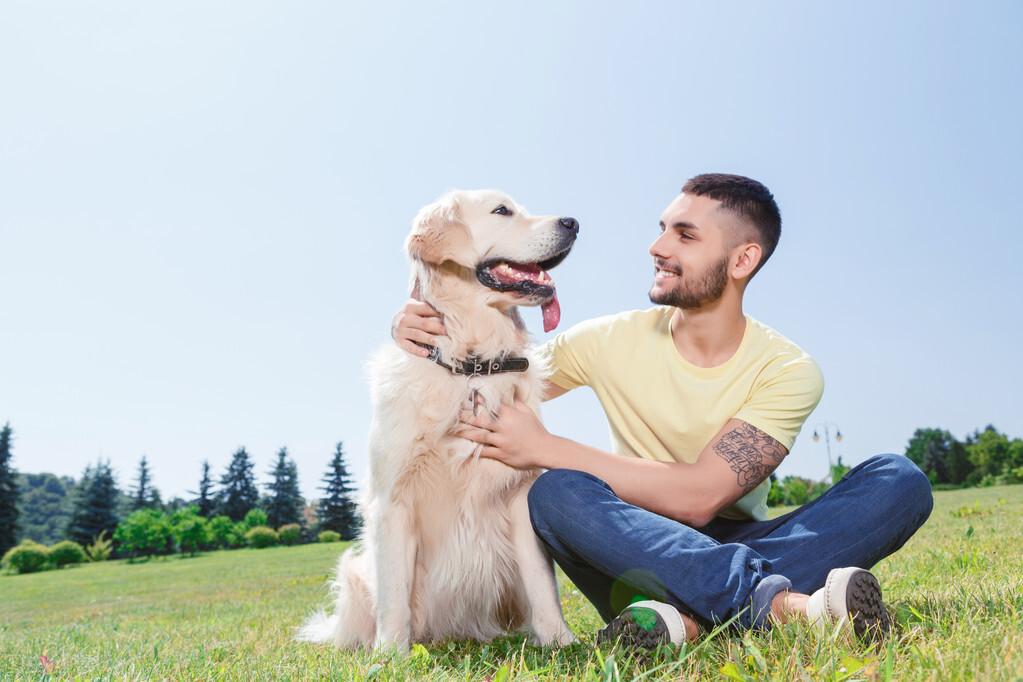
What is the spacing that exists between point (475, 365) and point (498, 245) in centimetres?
59

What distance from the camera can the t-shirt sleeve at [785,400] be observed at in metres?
3.45

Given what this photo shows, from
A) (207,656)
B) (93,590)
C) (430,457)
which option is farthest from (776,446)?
(93,590)

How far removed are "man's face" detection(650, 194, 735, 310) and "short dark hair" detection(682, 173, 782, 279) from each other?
59 millimetres

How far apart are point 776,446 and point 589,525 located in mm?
983

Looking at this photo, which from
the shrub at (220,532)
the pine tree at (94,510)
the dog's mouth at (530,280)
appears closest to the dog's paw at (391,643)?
the dog's mouth at (530,280)

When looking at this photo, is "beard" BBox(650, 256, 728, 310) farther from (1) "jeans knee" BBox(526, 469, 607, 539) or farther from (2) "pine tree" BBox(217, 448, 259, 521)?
(2) "pine tree" BBox(217, 448, 259, 521)

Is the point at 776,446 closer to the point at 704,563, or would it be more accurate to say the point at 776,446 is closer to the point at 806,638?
the point at 704,563

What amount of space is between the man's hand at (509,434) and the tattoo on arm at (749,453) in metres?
0.74

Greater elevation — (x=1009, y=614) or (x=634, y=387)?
(x=634, y=387)

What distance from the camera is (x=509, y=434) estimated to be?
3.40 m

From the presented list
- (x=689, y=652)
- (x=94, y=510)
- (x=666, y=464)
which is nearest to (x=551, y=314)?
(x=666, y=464)

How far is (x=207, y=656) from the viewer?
3.48m

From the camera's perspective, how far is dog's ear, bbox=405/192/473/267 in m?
3.73

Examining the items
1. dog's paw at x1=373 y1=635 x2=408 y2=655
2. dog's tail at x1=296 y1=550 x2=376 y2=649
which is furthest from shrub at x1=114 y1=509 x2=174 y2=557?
dog's paw at x1=373 y1=635 x2=408 y2=655
